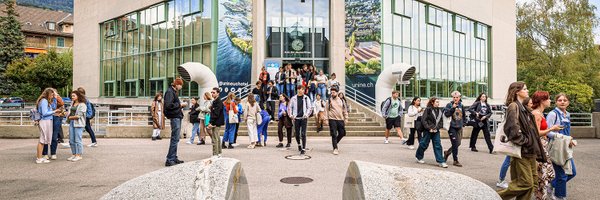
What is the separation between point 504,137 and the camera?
4.74 meters

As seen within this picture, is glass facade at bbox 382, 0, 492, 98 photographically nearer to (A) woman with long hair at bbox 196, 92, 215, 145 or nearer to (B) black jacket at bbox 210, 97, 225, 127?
(A) woman with long hair at bbox 196, 92, 215, 145

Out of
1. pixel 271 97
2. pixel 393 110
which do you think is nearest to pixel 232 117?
pixel 271 97

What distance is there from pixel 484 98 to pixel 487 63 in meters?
26.2

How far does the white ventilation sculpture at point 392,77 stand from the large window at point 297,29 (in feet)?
19.6

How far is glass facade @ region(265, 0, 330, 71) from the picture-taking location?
75.7 ft

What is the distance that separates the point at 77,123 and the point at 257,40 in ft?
45.4

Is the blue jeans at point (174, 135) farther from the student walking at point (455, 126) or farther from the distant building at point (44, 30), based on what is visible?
the distant building at point (44, 30)

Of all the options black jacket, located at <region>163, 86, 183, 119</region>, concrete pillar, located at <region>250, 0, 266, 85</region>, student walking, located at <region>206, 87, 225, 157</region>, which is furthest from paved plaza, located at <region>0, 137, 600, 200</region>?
concrete pillar, located at <region>250, 0, 266, 85</region>

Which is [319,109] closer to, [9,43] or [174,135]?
[174,135]

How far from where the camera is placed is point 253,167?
7977 mm

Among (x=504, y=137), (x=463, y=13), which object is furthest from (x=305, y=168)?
(x=463, y=13)

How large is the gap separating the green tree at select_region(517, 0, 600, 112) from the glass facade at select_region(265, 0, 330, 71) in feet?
77.9

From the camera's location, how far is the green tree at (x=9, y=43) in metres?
48.6

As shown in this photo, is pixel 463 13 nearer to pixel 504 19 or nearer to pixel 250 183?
pixel 504 19
